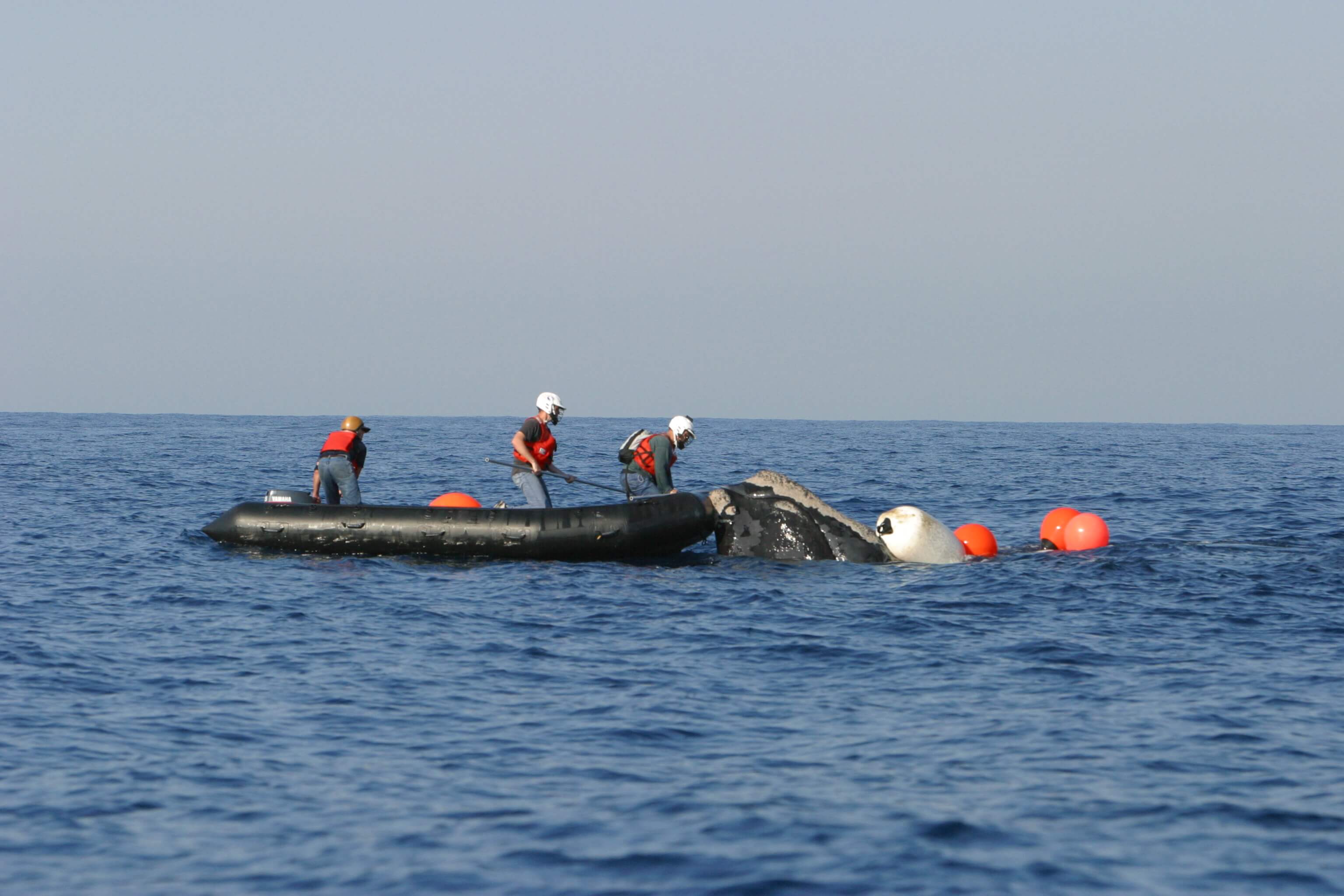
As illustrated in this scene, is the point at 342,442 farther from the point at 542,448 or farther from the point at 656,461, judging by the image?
the point at 656,461

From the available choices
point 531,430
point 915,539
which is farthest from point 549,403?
point 915,539

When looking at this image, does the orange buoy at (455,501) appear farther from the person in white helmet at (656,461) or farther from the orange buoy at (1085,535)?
the orange buoy at (1085,535)

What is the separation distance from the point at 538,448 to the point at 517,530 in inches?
43.0

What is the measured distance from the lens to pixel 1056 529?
17078 millimetres

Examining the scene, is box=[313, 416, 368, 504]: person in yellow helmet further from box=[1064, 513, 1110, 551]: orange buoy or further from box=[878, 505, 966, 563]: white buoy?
box=[1064, 513, 1110, 551]: orange buoy

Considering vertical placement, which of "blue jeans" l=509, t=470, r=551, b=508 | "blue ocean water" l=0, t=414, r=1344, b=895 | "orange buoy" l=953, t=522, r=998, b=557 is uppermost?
"blue jeans" l=509, t=470, r=551, b=508

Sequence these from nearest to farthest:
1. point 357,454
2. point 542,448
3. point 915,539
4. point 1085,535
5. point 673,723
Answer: point 673,723 < point 915,539 < point 542,448 < point 1085,535 < point 357,454

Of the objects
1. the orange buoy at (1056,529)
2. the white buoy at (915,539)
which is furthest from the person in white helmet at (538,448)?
the orange buoy at (1056,529)

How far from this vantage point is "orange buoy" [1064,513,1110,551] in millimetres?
16734

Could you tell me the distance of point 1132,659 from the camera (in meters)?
10.7

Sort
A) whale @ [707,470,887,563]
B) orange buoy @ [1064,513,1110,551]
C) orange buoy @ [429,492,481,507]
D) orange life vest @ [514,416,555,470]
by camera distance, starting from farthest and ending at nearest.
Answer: orange buoy @ [429,492,481,507], orange buoy @ [1064,513,1110,551], orange life vest @ [514,416,555,470], whale @ [707,470,887,563]

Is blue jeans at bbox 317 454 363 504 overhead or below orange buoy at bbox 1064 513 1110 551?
overhead

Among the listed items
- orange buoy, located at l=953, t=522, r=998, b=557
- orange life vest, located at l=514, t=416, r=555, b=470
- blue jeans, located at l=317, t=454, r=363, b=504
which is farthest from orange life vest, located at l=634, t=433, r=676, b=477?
orange buoy, located at l=953, t=522, r=998, b=557

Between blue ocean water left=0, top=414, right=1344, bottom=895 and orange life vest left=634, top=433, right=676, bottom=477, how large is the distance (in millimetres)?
1396
